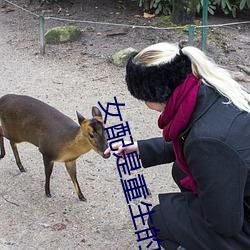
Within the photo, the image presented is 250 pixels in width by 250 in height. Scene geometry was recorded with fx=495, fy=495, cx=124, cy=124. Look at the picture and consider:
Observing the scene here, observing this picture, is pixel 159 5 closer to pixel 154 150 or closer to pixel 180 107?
pixel 154 150

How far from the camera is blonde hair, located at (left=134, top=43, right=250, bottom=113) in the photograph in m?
2.09

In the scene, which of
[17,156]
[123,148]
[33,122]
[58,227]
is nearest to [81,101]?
[17,156]

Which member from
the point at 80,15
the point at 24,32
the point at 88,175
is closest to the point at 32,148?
the point at 88,175

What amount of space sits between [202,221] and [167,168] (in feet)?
5.50

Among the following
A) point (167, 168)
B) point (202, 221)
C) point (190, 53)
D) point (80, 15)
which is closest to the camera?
point (190, 53)

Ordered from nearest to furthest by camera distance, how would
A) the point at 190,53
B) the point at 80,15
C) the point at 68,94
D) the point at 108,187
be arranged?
the point at 190,53
the point at 108,187
the point at 68,94
the point at 80,15

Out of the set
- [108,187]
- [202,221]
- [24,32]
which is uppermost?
[202,221]

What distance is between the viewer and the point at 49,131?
3430mm

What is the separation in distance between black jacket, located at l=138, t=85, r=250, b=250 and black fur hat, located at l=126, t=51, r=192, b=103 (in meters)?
0.12

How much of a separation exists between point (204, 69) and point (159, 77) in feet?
0.63

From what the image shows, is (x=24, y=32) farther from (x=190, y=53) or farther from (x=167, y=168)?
(x=190, y=53)

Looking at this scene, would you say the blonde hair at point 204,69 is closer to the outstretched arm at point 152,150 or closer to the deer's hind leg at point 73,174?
the outstretched arm at point 152,150

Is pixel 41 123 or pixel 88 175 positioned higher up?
pixel 41 123

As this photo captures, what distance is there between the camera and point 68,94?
5402 mm
